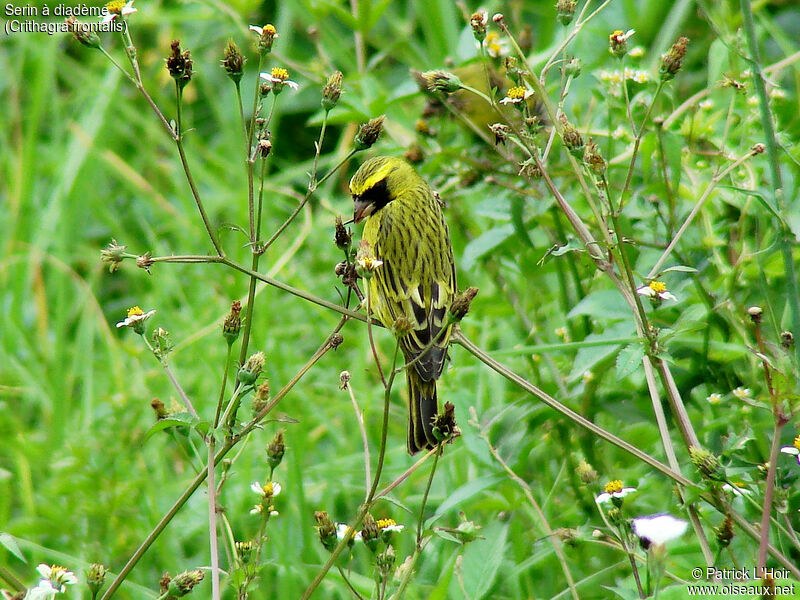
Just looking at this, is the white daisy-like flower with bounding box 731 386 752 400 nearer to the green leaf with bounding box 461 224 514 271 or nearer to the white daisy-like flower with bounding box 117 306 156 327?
the green leaf with bounding box 461 224 514 271

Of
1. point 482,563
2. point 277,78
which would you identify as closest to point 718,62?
point 277,78

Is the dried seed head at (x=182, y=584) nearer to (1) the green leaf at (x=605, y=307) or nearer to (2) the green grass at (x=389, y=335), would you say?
(2) the green grass at (x=389, y=335)

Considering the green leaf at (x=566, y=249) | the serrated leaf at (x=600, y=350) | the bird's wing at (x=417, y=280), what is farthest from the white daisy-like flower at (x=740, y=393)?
the bird's wing at (x=417, y=280)

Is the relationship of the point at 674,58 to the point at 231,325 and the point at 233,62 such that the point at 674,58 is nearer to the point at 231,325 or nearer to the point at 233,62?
the point at 233,62

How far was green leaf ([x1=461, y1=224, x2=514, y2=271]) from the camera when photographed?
2.85 meters

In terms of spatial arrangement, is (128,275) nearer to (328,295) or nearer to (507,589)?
(328,295)

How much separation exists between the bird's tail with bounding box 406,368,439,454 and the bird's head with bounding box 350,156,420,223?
54 cm

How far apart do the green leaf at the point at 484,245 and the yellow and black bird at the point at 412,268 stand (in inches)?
3.1

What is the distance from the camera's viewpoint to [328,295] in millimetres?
4402

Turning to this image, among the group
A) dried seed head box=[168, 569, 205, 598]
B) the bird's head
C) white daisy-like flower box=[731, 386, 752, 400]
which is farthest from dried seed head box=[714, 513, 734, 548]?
the bird's head

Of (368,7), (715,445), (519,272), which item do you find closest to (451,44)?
(368,7)

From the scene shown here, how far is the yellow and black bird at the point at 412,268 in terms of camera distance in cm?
265

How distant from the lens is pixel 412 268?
2.89m

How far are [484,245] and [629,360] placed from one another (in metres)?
1.01
